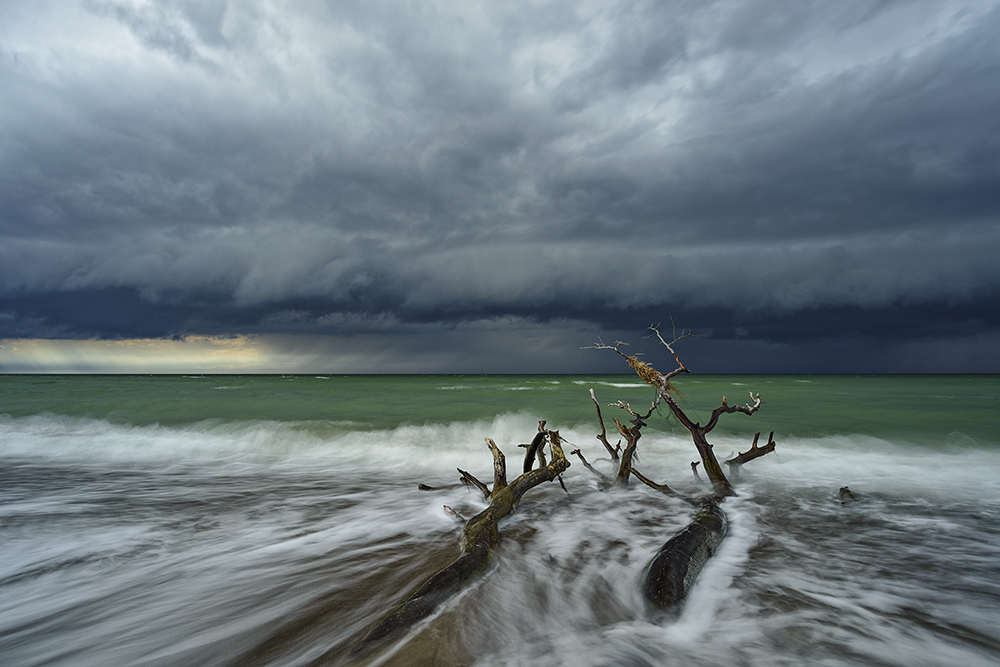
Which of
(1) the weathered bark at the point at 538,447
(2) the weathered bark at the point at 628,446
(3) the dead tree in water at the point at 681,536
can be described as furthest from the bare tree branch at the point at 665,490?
(1) the weathered bark at the point at 538,447

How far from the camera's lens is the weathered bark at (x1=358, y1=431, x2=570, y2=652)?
304cm

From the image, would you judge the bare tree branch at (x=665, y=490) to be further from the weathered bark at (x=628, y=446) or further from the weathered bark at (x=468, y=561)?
the weathered bark at (x=468, y=561)

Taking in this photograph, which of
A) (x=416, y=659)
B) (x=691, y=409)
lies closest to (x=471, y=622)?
(x=416, y=659)

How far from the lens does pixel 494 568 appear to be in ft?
14.4

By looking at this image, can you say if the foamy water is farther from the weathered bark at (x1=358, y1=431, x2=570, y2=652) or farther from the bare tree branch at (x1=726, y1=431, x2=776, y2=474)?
the bare tree branch at (x1=726, y1=431, x2=776, y2=474)

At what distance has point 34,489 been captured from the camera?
845 centimetres

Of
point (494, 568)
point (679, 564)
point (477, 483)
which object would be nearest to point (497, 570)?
point (494, 568)

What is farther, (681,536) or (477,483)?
(477,483)

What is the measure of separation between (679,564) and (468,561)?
1918 mm

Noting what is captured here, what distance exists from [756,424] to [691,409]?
19.7 ft

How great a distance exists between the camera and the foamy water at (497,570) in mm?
3289

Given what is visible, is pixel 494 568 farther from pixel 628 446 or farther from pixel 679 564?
pixel 628 446

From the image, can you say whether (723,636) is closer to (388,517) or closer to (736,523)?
(736,523)

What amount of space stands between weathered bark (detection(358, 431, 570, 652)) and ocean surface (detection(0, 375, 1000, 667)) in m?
0.13
